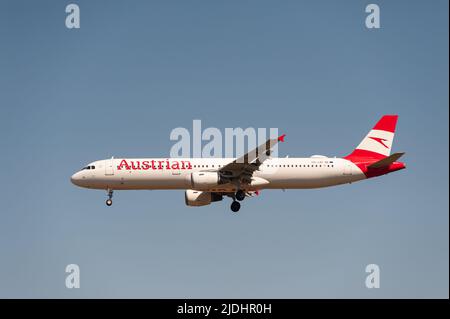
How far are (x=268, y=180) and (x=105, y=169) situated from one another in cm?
→ 1508

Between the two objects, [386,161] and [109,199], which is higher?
[386,161]

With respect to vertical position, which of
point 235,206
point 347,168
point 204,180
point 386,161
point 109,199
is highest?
point 386,161

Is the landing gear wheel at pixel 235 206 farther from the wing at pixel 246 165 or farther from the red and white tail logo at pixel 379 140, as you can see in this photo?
the red and white tail logo at pixel 379 140

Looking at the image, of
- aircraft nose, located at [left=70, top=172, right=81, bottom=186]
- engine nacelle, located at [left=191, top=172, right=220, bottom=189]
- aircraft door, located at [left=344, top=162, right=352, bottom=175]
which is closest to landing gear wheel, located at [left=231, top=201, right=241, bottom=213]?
engine nacelle, located at [left=191, top=172, right=220, bottom=189]

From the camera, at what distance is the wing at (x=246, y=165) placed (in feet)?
231

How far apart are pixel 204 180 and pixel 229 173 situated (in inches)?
99.9

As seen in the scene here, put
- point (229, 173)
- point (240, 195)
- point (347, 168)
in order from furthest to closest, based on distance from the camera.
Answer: point (347, 168) < point (240, 195) < point (229, 173)

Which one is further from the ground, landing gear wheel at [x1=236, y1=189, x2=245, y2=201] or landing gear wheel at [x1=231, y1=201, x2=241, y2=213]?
landing gear wheel at [x1=236, y1=189, x2=245, y2=201]

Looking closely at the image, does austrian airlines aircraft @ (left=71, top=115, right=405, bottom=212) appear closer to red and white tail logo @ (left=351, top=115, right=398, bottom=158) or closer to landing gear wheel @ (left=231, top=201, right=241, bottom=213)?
landing gear wheel @ (left=231, top=201, right=241, bottom=213)

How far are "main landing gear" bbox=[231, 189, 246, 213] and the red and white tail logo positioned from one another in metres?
12.2

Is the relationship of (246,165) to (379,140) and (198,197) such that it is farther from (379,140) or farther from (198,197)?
(379,140)

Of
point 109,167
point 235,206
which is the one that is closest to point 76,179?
point 109,167

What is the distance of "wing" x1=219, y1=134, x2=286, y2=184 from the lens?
70.4m

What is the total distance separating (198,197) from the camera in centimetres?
7812
